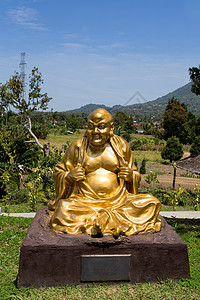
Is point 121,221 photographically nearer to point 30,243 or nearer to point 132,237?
point 132,237

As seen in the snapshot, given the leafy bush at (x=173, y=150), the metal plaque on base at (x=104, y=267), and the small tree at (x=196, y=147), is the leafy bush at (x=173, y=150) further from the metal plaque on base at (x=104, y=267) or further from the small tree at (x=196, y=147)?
the metal plaque on base at (x=104, y=267)

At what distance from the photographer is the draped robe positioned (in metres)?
4.00

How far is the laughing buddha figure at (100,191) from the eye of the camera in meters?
4.03

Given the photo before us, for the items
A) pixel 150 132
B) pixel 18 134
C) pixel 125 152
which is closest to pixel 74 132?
pixel 150 132

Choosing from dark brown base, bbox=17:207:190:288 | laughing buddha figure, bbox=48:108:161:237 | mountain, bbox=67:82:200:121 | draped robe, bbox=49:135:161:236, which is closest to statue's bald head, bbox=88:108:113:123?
laughing buddha figure, bbox=48:108:161:237

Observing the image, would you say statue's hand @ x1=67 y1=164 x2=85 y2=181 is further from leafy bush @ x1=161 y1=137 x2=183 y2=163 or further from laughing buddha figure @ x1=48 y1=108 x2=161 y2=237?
leafy bush @ x1=161 y1=137 x2=183 y2=163

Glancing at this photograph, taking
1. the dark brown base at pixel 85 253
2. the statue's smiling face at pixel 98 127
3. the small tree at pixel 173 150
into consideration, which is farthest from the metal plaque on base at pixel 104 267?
the small tree at pixel 173 150

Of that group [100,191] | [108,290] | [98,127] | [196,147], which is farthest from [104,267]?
[196,147]

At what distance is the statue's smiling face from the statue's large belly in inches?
18.6

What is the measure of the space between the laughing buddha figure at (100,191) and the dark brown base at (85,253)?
168mm

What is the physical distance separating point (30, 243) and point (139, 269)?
148 centimetres

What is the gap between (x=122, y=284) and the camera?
388 centimetres

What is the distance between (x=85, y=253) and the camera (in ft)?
12.4

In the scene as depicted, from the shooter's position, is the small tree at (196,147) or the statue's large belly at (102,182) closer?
the statue's large belly at (102,182)
